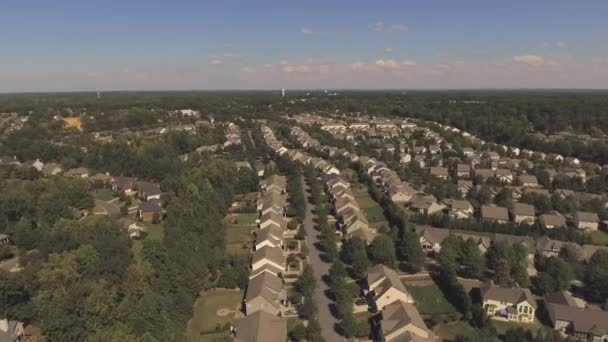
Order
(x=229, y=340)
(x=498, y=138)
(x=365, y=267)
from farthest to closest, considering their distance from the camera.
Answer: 1. (x=498, y=138)
2. (x=365, y=267)
3. (x=229, y=340)

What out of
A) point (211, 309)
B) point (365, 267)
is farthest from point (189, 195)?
point (365, 267)

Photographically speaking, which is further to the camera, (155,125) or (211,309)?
(155,125)

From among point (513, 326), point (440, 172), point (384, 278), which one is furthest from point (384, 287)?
point (440, 172)

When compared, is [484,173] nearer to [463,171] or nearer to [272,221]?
[463,171]

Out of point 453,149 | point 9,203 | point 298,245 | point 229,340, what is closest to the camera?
point 229,340

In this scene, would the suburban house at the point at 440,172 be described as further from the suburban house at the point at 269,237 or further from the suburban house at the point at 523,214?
the suburban house at the point at 269,237

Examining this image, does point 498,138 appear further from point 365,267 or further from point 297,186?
point 365,267

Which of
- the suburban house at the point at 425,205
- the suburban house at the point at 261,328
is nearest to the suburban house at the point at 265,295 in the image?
the suburban house at the point at 261,328
